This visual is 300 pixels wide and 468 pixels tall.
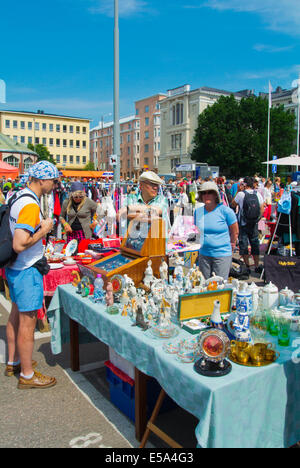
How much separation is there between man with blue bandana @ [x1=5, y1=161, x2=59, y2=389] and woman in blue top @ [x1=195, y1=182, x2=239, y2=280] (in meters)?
1.65

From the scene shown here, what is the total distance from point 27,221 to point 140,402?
1.43 meters

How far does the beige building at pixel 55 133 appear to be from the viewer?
247 ft

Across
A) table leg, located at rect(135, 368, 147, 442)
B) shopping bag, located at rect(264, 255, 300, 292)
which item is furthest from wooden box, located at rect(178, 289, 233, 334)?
shopping bag, located at rect(264, 255, 300, 292)

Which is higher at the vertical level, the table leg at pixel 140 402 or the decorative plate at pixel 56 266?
the decorative plate at pixel 56 266

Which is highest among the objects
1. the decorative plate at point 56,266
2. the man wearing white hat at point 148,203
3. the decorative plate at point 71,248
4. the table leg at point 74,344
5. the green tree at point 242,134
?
the green tree at point 242,134

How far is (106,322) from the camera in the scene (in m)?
2.62

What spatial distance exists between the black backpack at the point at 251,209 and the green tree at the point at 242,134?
118 ft

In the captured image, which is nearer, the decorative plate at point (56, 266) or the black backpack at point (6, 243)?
the black backpack at point (6, 243)

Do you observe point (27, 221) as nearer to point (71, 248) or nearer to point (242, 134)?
point (71, 248)

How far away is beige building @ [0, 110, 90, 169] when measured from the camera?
247 feet

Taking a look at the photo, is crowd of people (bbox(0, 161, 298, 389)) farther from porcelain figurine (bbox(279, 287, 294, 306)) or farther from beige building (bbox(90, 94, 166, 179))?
beige building (bbox(90, 94, 166, 179))

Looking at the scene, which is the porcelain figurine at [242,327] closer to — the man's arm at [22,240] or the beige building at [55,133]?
the man's arm at [22,240]

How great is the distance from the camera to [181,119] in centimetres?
5694

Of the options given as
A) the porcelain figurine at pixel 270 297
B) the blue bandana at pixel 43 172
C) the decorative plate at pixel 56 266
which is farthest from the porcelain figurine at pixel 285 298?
the decorative plate at pixel 56 266
